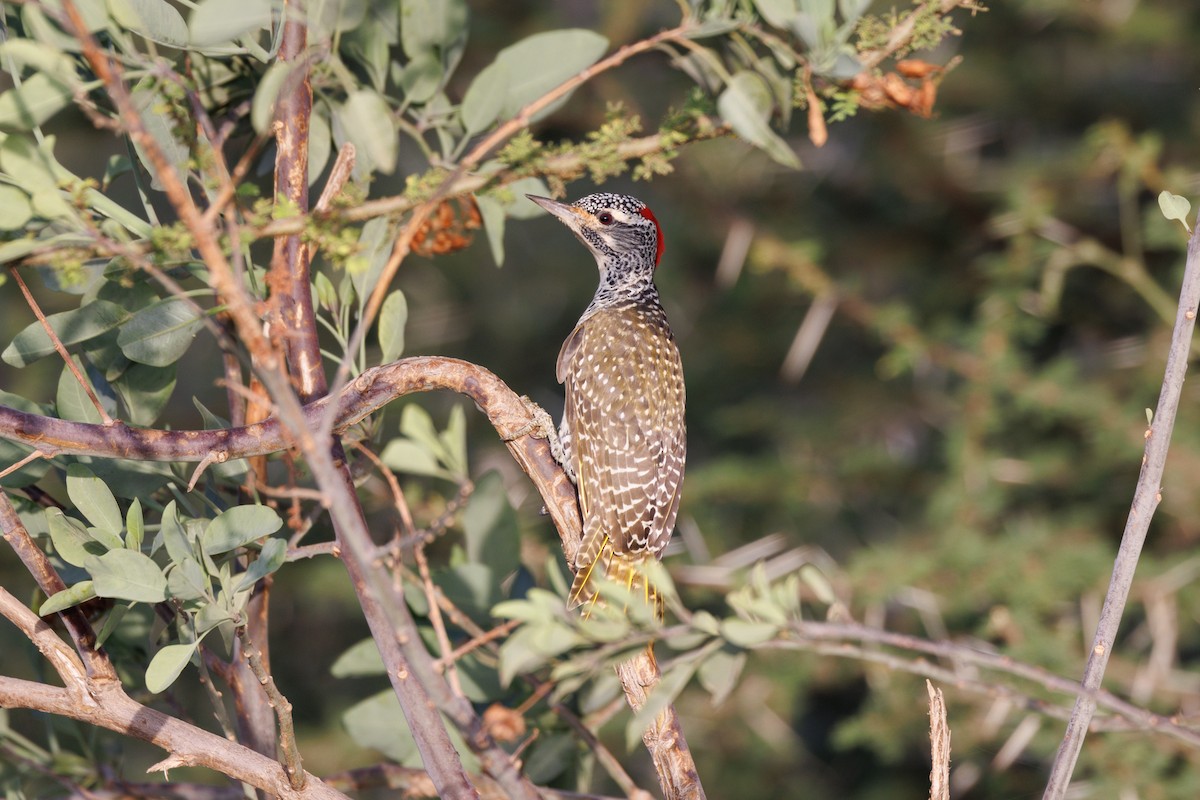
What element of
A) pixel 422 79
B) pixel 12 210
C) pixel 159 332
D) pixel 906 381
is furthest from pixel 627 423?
pixel 906 381

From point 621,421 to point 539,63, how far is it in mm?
1687

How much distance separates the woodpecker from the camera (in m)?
3.58

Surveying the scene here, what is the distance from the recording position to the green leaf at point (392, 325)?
2.46m

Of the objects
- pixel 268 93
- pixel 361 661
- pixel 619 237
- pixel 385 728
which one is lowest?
pixel 385 728

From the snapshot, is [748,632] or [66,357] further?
[66,357]

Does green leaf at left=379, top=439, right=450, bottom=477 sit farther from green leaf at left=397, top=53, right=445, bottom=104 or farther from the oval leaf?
the oval leaf

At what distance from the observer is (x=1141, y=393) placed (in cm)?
609

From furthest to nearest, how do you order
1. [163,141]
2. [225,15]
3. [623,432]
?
1. [623,432]
2. [163,141]
3. [225,15]

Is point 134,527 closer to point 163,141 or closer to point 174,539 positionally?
point 174,539

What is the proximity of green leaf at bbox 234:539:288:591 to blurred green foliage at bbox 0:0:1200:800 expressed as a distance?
5.68 feet

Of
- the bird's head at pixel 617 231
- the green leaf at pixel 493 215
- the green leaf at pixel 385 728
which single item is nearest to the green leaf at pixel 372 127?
the green leaf at pixel 493 215

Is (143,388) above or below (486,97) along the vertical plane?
below

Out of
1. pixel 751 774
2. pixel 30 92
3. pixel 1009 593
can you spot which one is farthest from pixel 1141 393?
pixel 30 92

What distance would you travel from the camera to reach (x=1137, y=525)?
1829mm
